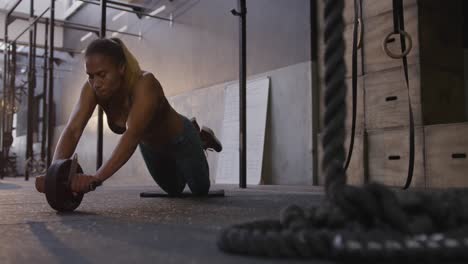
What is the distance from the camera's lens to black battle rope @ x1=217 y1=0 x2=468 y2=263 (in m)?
0.48

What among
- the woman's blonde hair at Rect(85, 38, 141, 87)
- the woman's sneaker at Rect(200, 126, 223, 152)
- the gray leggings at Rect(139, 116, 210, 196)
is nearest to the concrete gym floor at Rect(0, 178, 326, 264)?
the woman's blonde hair at Rect(85, 38, 141, 87)

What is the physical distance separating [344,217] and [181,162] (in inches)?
58.3

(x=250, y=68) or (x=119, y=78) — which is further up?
(x=250, y=68)

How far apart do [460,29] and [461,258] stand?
291cm

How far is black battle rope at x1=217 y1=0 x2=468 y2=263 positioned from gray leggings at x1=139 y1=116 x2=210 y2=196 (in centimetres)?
137

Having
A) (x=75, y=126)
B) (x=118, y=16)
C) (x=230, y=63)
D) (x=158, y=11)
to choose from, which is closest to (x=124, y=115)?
(x=75, y=126)

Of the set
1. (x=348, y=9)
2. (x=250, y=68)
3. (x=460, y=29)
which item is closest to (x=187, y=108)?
(x=250, y=68)

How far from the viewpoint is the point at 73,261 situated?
603 mm

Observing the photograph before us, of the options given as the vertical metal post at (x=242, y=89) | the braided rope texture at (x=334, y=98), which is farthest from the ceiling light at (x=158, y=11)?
the braided rope texture at (x=334, y=98)

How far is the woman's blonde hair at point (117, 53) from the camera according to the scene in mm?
1432

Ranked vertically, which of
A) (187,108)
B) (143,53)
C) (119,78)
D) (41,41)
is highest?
(41,41)

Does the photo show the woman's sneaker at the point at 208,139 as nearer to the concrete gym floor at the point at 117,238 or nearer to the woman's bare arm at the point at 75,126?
the woman's bare arm at the point at 75,126

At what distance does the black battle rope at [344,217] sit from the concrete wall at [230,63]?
9.51ft

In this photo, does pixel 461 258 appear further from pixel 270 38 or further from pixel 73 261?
pixel 270 38
